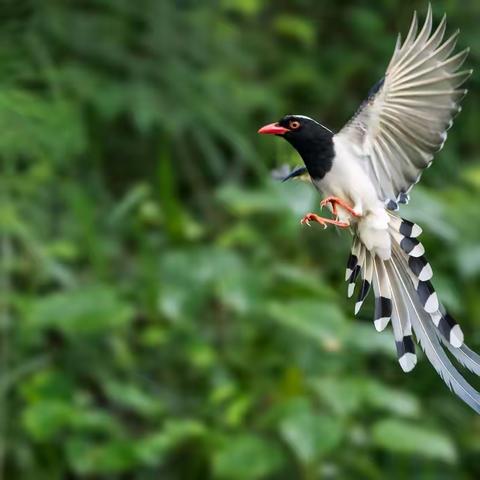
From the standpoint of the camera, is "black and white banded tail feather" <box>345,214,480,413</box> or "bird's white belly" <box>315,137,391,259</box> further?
"black and white banded tail feather" <box>345,214,480,413</box>

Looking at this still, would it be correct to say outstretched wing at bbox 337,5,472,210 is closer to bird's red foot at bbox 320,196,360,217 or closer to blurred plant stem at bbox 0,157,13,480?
bird's red foot at bbox 320,196,360,217

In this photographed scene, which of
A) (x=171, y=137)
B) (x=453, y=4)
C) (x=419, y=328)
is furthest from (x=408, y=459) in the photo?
(x=419, y=328)

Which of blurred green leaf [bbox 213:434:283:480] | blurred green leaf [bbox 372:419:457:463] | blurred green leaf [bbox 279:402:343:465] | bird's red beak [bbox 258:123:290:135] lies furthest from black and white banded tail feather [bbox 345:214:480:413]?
blurred green leaf [bbox 372:419:457:463]

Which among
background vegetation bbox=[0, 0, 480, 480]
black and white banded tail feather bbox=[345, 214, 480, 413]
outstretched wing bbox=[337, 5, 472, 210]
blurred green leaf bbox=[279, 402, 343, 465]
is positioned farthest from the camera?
background vegetation bbox=[0, 0, 480, 480]

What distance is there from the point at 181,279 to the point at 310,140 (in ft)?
8.39

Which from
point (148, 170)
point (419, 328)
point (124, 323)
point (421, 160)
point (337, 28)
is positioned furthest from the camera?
point (337, 28)

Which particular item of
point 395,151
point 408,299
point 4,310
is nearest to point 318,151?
point 395,151

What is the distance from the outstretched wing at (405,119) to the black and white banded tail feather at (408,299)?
0.11m

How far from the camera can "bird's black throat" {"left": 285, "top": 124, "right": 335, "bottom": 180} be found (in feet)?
6.55

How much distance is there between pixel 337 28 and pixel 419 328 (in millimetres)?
4083

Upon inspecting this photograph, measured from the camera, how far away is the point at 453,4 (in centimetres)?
530

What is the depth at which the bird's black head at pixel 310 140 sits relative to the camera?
2.00m

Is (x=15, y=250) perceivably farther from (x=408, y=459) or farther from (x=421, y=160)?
(x=421, y=160)

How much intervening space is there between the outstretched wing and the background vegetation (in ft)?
7.03
